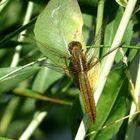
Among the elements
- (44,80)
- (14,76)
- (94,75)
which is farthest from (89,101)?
(44,80)

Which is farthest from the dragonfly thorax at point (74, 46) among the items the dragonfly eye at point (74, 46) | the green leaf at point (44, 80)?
the green leaf at point (44, 80)

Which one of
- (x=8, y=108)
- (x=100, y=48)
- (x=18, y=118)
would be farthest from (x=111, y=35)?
(x=18, y=118)

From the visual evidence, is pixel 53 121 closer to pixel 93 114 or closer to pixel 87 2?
pixel 87 2

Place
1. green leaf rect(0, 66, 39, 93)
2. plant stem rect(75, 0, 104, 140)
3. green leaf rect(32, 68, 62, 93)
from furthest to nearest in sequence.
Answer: green leaf rect(32, 68, 62, 93) < green leaf rect(0, 66, 39, 93) < plant stem rect(75, 0, 104, 140)

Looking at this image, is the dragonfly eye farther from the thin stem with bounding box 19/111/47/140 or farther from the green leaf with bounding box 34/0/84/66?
the thin stem with bounding box 19/111/47/140

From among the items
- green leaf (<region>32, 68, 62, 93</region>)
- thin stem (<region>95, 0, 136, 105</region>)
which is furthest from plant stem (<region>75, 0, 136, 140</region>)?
green leaf (<region>32, 68, 62, 93</region>)

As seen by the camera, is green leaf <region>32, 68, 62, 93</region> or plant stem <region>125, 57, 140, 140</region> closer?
plant stem <region>125, 57, 140, 140</region>

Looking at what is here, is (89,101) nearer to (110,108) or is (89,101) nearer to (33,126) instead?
(110,108)
